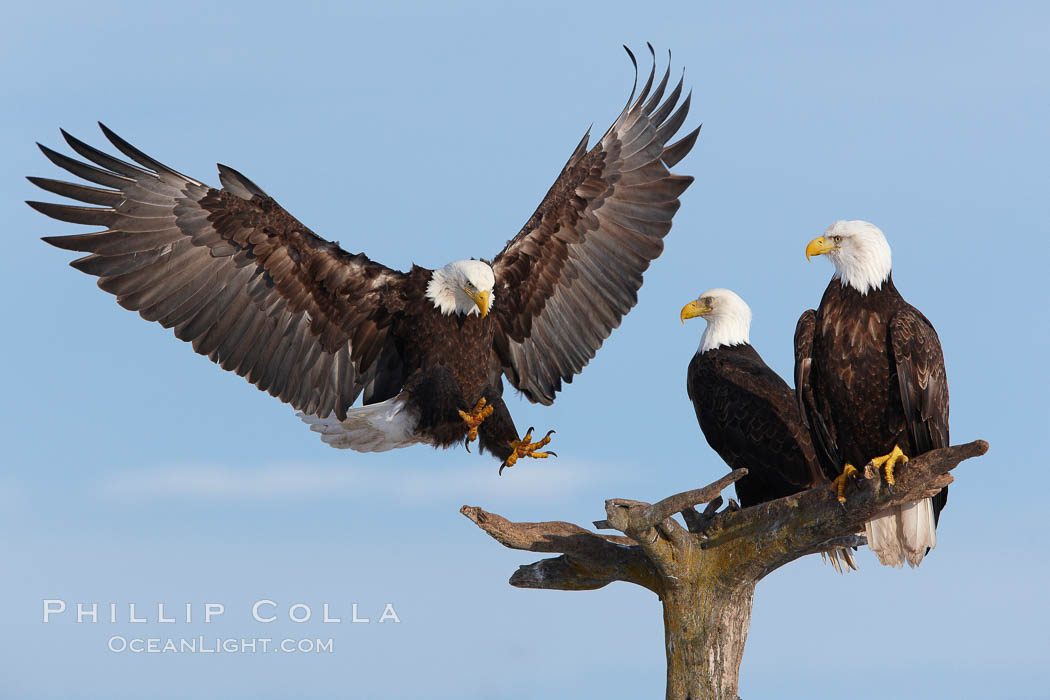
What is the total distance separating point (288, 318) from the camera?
8375 millimetres

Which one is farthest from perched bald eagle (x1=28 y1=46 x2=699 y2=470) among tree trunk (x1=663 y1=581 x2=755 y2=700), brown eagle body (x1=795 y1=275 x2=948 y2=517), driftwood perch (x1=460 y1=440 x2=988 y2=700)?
brown eagle body (x1=795 y1=275 x2=948 y2=517)

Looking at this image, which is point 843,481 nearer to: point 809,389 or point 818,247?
point 809,389

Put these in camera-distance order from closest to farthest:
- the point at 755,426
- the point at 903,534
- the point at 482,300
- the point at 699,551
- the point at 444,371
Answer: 1. the point at 903,534
2. the point at 699,551
3. the point at 755,426
4. the point at 482,300
5. the point at 444,371

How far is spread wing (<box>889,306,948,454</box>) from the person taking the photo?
6348 millimetres

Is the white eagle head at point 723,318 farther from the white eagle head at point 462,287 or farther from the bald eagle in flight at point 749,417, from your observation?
the white eagle head at point 462,287

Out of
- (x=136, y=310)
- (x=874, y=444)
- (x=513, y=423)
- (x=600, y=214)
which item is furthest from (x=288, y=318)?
(x=874, y=444)

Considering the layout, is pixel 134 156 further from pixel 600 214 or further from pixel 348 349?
pixel 600 214

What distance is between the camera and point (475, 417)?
26.5 ft

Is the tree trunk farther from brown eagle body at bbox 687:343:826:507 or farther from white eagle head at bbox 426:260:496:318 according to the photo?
white eagle head at bbox 426:260:496:318

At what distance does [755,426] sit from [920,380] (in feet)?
5.46

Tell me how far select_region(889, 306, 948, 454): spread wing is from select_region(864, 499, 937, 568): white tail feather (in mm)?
463

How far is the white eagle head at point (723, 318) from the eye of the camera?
28.4 ft

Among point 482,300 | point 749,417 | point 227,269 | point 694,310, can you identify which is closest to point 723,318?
point 694,310

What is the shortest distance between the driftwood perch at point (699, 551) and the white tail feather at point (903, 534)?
13cm
